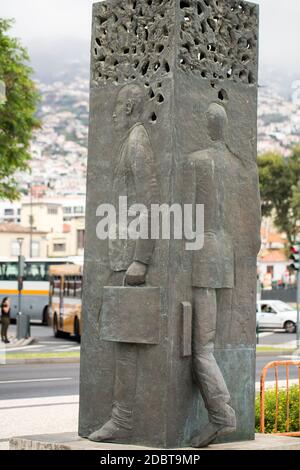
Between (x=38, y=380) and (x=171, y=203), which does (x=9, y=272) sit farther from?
(x=171, y=203)

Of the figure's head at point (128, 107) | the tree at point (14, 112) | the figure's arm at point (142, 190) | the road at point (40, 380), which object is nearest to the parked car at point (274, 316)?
the tree at point (14, 112)

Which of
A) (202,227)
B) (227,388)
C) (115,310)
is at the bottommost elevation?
(227,388)

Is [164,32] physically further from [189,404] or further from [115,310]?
[189,404]

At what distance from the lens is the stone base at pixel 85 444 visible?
928 centimetres

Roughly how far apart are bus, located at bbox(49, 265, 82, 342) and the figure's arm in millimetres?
31123

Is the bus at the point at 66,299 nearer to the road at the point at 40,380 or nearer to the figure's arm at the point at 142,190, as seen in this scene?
the road at the point at 40,380

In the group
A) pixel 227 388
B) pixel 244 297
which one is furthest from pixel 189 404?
pixel 244 297

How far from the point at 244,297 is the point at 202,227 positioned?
0.87 meters

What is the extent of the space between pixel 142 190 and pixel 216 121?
3.07ft

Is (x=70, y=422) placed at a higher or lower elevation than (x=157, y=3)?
lower

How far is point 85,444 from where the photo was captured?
943 centimetres

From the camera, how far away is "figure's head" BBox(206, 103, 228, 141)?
966 centimetres

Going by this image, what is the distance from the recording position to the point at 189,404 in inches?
367
